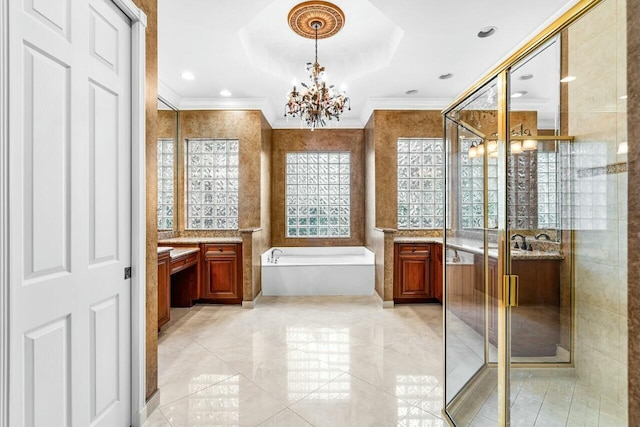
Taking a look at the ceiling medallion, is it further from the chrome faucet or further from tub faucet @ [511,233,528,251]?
the chrome faucet

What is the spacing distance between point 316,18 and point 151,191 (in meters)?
2.39

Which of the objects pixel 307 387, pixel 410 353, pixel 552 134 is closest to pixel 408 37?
pixel 552 134

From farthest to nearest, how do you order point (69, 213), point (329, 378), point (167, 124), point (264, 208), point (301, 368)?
point (264, 208), point (167, 124), point (301, 368), point (329, 378), point (69, 213)

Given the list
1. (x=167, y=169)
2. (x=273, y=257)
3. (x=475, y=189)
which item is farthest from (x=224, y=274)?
(x=475, y=189)

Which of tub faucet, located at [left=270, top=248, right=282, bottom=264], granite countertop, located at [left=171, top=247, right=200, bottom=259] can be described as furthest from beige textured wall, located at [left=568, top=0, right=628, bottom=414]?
tub faucet, located at [left=270, top=248, right=282, bottom=264]

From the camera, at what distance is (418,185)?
17.0 ft

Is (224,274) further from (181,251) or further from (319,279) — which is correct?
(319,279)

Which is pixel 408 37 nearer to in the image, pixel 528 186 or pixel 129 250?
pixel 528 186

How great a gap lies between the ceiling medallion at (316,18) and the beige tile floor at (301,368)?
10.7ft

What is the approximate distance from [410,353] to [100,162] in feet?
9.39

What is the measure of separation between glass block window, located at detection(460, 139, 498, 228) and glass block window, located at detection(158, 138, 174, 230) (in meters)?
4.26

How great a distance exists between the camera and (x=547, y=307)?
153cm

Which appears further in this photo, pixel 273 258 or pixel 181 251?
pixel 273 258

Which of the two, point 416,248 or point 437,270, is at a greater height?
point 416,248
